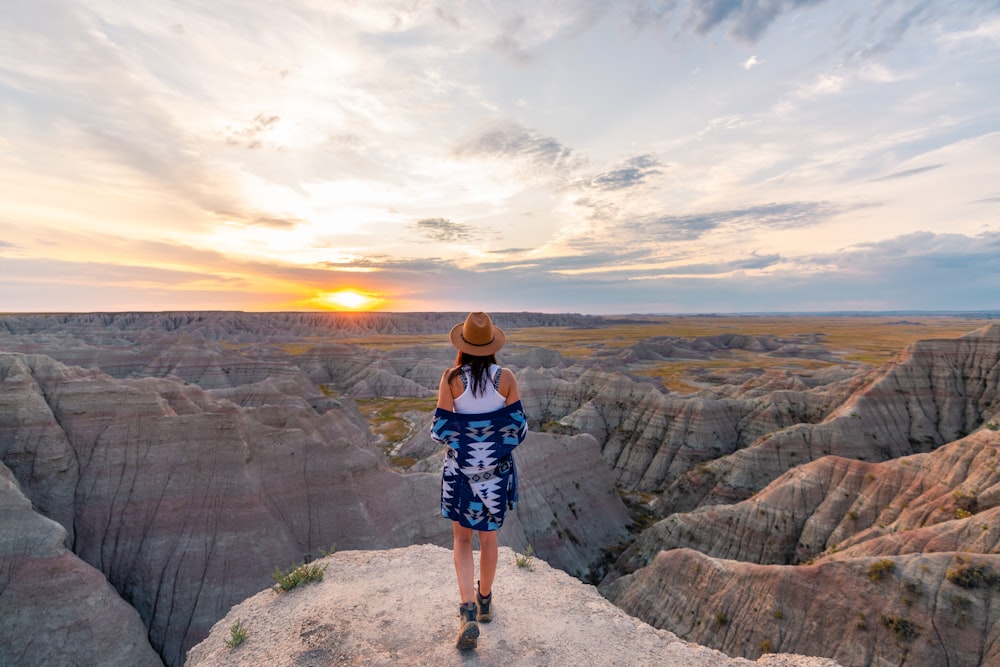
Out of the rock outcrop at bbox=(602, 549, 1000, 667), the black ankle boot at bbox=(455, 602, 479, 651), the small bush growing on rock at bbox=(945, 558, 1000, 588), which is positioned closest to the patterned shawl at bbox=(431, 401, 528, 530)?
the black ankle boot at bbox=(455, 602, 479, 651)

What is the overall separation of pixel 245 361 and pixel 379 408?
2295cm

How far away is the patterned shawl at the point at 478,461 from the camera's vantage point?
5500mm

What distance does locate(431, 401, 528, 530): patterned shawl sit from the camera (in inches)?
217

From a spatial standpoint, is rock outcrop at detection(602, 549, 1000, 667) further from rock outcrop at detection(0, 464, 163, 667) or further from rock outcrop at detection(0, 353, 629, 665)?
rock outcrop at detection(0, 464, 163, 667)

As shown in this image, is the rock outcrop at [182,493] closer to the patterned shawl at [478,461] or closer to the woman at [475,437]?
the woman at [475,437]

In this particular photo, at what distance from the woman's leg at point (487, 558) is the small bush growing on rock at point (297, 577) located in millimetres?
3398

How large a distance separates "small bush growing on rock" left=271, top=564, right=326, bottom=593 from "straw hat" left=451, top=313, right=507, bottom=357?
17.0 ft

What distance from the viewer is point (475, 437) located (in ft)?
18.1

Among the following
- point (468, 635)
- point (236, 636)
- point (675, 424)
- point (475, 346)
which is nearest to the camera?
point (475, 346)

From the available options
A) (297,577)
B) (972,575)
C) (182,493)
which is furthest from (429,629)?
(182,493)

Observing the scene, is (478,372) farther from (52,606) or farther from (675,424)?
(675,424)

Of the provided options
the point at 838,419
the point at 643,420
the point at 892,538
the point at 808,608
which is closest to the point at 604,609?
the point at 808,608

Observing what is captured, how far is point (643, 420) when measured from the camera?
50469mm

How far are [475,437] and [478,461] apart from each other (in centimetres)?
32
